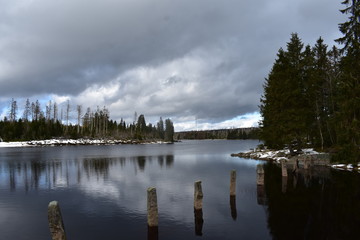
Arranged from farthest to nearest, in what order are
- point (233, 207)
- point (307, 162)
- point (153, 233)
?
point (307, 162) → point (233, 207) → point (153, 233)

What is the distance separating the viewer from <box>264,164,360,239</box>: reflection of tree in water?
13.1 metres

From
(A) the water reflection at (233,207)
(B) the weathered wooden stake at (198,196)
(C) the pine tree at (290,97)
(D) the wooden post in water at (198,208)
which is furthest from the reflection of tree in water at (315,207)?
(C) the pine tree at (290,97)

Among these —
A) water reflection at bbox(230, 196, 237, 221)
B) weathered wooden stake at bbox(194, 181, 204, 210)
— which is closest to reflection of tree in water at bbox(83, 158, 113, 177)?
water reflection at bbox(230, 196, 237, 221)

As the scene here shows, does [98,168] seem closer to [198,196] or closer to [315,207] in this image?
[198,196]

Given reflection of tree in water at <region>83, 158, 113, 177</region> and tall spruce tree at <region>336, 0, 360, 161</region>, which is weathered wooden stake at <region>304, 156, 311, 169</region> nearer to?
tall spruce tree at <region>336, 0, 360, 161</region>

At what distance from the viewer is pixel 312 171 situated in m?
31.9

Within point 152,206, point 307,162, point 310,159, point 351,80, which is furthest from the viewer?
point 310,159

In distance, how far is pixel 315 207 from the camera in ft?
56.1

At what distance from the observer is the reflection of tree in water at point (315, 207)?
518 inches

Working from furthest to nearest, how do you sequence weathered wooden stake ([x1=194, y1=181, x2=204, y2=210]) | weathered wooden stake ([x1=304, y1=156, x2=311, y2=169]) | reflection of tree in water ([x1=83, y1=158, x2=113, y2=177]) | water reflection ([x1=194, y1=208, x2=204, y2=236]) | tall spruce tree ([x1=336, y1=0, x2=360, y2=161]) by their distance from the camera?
reflection of tree in water ([x1=83, y1=158, x2=113, y2=177]) < weathered wooden stake ([x1=304, y1=156, x2=311, y2=169]) < tall spruce tree ([x1=336, y1=0, x2=360, y2=161]) < weathered wooden stake ([x1=194, y1=181, x2=204, y2=210]) < water reflection ([x1=194, y1=208, x2=204, y2=236])

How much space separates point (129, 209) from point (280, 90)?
3312 cm

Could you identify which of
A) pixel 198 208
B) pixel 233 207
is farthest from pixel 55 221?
pixel 233 207

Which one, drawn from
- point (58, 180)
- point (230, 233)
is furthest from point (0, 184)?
point (230, 233)

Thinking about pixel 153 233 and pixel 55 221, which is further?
pixel 153 233
